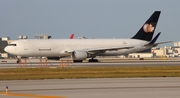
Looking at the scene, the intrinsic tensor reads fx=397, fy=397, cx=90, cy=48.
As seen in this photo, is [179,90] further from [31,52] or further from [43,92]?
[31,52]

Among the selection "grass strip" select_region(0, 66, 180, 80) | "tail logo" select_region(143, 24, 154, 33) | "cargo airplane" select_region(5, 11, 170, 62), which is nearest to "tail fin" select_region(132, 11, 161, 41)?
"tail logo" select_region(143, 24, 154, 33)

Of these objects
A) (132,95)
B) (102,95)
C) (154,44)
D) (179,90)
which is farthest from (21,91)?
(154,44)

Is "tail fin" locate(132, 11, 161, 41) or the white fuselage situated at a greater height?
"tail fin" locate(132, 11, 161, 41)

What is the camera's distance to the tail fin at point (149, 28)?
66.6 metres

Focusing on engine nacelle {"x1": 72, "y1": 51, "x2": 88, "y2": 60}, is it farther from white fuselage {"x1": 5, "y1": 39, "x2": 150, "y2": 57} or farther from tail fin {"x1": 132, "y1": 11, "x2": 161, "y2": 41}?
tail fin {"x1": 132, "y1": 11, "x2": 161, "y2": 41}

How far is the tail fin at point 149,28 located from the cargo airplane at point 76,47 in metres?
0.84

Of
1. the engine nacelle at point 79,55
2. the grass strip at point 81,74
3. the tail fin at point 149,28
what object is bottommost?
the grass strip at point 81,74

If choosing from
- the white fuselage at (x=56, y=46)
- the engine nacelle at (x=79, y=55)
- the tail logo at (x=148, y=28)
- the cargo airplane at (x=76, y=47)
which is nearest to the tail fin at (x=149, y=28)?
the tail logo at (x=148, y=28)

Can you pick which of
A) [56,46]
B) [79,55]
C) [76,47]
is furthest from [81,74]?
[76,47]

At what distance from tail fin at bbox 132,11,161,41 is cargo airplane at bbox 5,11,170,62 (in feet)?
2.76

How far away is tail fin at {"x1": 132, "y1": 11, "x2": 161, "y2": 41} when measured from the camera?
66.6 m

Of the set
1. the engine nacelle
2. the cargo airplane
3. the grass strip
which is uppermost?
the cargo airplane

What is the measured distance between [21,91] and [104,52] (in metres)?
43.7

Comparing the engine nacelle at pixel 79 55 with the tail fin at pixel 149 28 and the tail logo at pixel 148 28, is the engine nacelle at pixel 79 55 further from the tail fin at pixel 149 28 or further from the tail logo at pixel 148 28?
the tail logo at pixel 148 28
